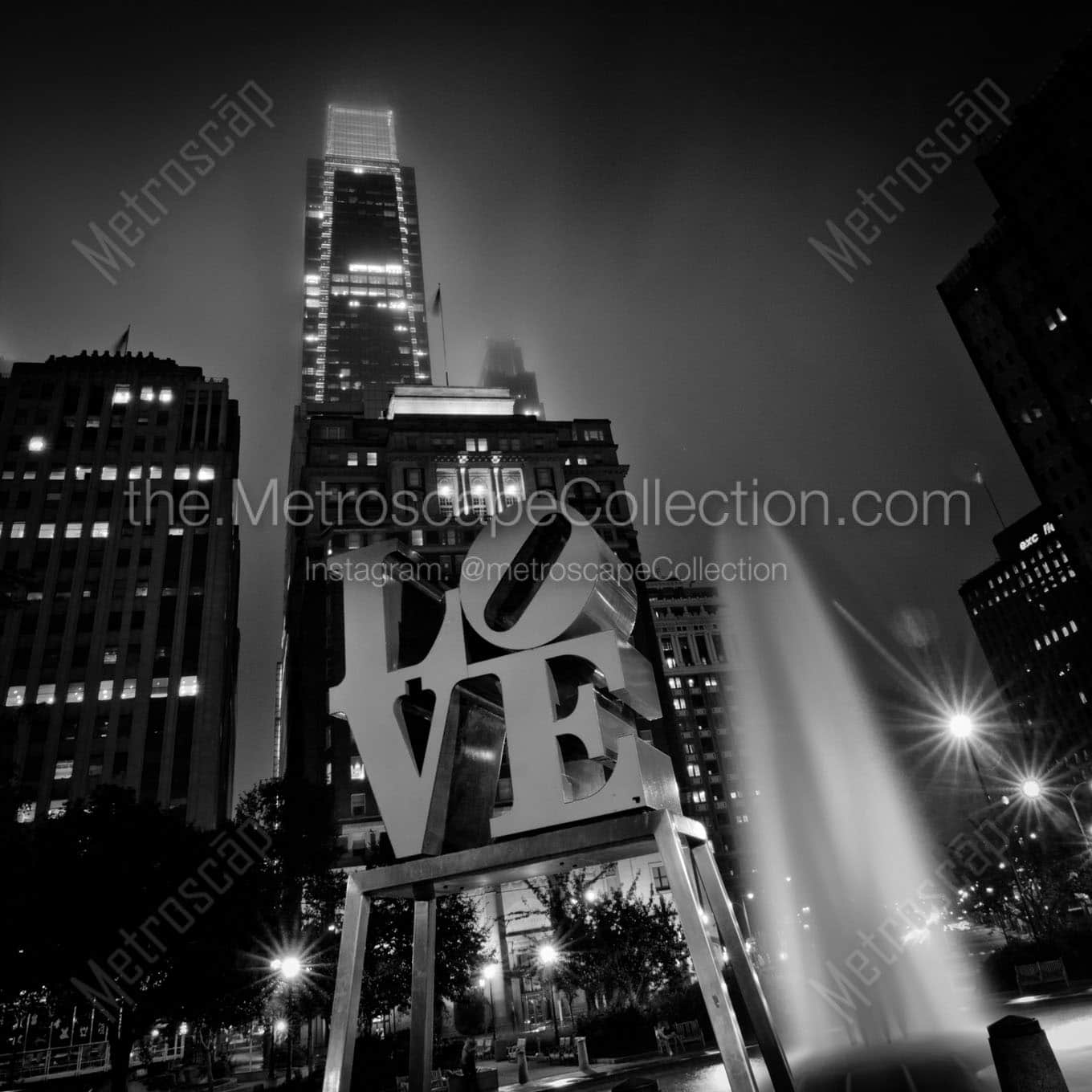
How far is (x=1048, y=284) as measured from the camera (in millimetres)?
85188

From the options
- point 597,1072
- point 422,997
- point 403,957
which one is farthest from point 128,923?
point 422,997

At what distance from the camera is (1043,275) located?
85438mm

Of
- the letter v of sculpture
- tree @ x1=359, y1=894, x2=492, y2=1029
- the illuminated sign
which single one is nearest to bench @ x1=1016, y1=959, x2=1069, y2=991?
tree @ x1=359, y1=894, x2=492, y2=1029

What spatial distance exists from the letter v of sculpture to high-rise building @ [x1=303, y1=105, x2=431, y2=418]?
121 metres

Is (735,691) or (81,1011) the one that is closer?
(81,1011)

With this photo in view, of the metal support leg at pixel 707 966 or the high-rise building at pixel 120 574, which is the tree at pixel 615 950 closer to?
the metal support leg at pixel 707 966

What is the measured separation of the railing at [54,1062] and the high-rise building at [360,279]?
98599 mm

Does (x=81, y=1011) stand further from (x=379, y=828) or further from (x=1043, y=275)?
(x=1043, y=275)

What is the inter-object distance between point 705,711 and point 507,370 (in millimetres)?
97652

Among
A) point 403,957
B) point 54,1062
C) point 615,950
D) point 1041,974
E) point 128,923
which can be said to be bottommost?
point 1041,974

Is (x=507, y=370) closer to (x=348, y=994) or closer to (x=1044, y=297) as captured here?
(x=1044, y=297)

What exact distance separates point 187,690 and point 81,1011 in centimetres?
6456

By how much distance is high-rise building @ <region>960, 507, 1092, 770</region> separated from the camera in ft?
451

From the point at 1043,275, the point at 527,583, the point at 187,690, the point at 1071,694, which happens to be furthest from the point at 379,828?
the point at 1071,694
